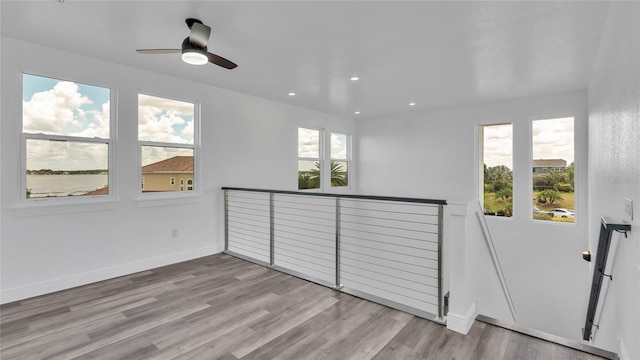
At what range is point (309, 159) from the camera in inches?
Result: 255

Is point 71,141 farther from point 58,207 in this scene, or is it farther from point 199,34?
point 199,34

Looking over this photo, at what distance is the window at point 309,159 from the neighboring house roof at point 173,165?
7.57ft

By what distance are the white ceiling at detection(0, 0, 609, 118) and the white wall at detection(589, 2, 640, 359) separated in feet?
1.71

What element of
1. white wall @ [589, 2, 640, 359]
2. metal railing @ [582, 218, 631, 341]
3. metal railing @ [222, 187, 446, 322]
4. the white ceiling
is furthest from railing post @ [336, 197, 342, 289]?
white wall @ [589, 2, 640, 359]

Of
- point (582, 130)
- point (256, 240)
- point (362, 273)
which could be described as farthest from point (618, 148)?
point (256, 240)

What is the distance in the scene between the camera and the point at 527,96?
5.04 meters

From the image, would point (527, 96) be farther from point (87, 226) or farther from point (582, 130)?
point (87, 226)

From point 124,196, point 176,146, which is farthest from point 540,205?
point 124,196

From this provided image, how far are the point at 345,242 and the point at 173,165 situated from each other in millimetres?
2631

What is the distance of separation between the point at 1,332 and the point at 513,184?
6.65 meters

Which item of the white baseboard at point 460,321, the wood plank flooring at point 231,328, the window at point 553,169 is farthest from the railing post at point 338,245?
the window at point 553,169

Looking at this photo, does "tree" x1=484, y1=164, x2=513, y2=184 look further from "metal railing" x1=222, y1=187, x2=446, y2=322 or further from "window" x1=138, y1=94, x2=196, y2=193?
"window" x1=138, y1=94, x2=196, y2=193

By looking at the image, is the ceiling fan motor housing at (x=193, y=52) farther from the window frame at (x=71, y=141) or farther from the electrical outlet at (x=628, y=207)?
the electrical outlet at (x=628, y=207)

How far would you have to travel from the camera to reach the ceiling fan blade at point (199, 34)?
2.45 meters
